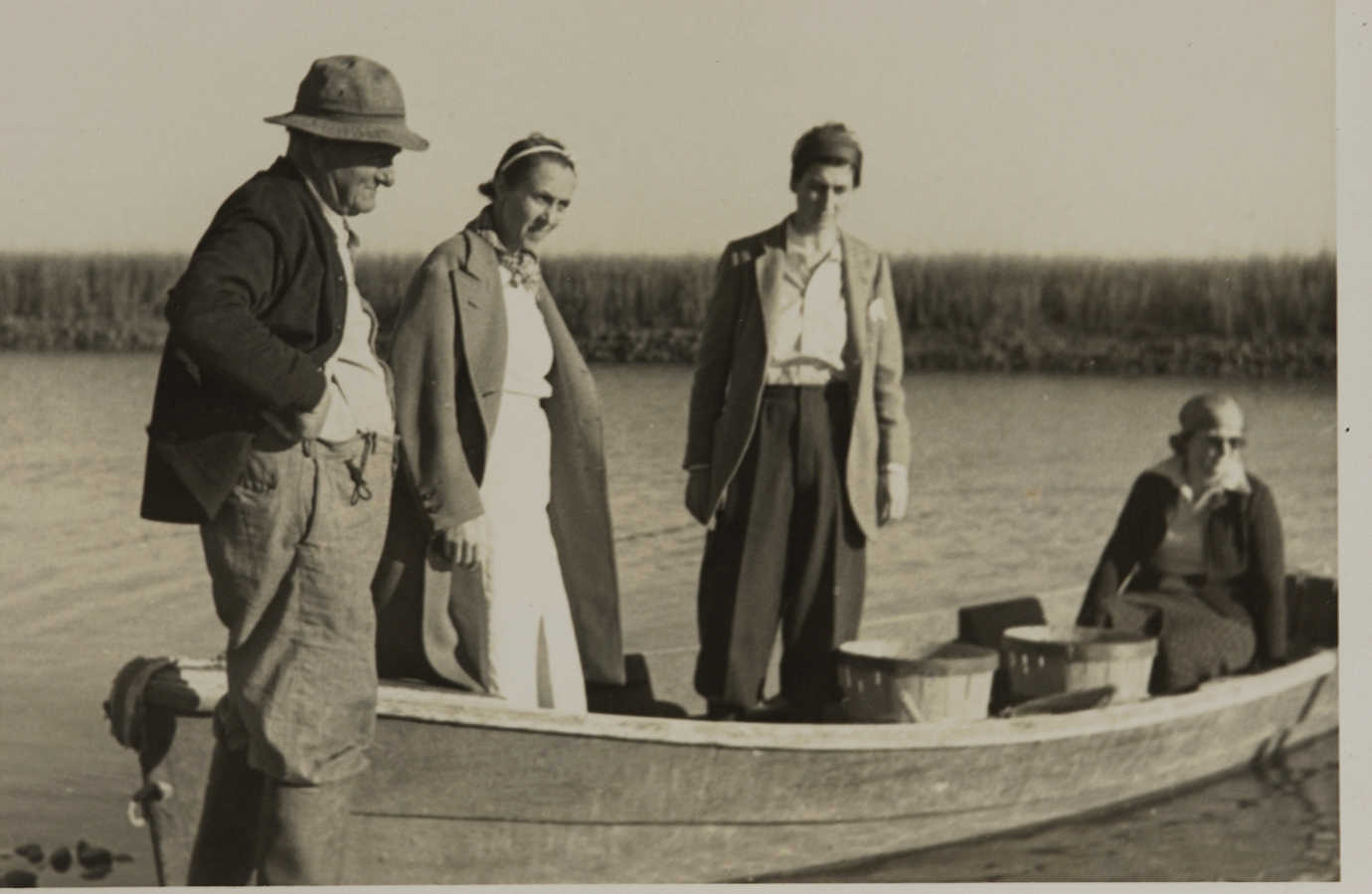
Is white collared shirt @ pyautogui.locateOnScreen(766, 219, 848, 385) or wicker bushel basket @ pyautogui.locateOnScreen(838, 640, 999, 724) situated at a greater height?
white collared shirt @ pyautogui.locateOnScreen(766, 219, 848, 385)

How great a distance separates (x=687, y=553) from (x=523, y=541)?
15.3 ft

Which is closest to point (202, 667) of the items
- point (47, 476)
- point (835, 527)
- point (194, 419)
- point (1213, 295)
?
point (194, 419)

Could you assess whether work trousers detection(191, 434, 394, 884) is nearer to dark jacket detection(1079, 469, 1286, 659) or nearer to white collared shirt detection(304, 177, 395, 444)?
white collared shirt detection(304, 177, 395, 444)

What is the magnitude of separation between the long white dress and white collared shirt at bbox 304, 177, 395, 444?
59 centimetres

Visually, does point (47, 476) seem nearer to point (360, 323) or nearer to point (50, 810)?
point (50, 810)

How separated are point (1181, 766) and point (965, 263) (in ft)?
6.94

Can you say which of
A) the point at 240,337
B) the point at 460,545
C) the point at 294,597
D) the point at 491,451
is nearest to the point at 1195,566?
the point at 491,451

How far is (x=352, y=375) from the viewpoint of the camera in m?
4.74

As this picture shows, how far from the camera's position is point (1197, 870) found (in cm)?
619

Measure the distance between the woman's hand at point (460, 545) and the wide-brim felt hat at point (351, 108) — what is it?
3.15 ft

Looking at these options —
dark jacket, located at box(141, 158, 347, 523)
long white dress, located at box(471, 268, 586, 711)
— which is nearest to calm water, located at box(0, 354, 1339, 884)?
long white dress, located at box(471, 268, 586, 711)

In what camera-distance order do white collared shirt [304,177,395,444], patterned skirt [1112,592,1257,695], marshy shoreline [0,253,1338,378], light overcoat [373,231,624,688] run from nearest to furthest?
white collared shirt [304,177,395,444] < light overcoat [373,231,624,688] < patterned skirt [1112,592,1257,695] < marshy shoreline [0,253,1338,378]

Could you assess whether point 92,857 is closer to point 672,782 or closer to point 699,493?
point 672,782

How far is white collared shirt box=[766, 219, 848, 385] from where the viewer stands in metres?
5.89
